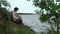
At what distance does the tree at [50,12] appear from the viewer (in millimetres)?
5379

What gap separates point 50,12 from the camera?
5.48 metres

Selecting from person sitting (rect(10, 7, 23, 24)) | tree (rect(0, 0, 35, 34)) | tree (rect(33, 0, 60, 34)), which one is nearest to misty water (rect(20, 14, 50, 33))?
person sitting (rect(10, 7, 23, 24))

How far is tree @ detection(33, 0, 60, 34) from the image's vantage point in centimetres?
538

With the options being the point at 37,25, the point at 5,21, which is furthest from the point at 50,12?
the point at 37,25

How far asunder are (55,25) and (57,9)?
1.42 ft

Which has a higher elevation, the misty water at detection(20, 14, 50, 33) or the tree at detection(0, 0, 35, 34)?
the tree at detection(0, 0, 35, 34)

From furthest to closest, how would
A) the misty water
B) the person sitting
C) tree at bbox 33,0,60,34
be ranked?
the person sitting, the misty water, tree at bbox 33,0,60,34

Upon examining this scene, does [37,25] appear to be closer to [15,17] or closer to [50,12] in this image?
[15,17]

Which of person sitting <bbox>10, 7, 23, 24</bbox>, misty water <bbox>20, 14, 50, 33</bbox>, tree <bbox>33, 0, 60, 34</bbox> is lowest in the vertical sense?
misty water <bbox>20, 14, 50, 33</bbox>

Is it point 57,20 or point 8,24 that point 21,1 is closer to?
point 8,24

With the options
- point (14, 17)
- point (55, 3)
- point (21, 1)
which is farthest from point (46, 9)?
point (21, 1)

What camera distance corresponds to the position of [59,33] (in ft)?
18.6

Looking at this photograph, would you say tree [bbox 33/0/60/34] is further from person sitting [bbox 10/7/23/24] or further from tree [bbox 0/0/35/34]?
person sitting [bbox 10/7/23/24]

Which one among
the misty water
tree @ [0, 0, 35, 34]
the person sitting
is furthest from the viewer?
the person sitting
